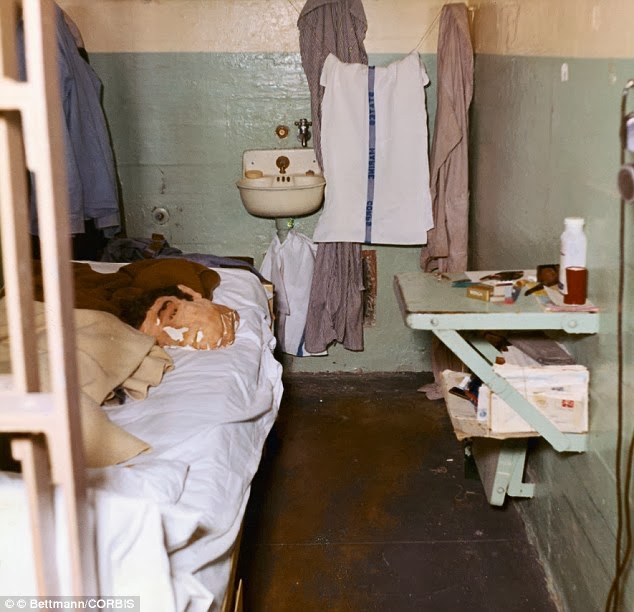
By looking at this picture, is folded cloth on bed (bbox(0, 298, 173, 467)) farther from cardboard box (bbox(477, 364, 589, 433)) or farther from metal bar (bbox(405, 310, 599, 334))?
cardboard box (bbox(477, 364, 589, 433))

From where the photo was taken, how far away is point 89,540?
3.87 ft

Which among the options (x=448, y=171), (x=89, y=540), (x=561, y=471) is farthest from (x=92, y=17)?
(x=89, y=540)

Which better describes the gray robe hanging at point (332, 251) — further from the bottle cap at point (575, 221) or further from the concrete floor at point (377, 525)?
the bottle cap at point (575, 221)

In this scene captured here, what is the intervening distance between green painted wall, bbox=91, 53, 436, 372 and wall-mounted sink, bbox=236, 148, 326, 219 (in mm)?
99

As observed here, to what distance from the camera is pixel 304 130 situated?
4336mm

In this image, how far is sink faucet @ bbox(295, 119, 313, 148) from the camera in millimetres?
4324

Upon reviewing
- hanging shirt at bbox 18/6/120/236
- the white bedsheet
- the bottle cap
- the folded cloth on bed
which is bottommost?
the white bedsheet

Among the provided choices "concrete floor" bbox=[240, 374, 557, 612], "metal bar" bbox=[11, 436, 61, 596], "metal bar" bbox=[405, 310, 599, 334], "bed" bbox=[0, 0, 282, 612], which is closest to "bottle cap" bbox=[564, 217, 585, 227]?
"metal bar" bbox=[405, 310, 599, 334]

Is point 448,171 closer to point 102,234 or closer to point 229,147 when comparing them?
point 229,147

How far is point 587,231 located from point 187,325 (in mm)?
1414

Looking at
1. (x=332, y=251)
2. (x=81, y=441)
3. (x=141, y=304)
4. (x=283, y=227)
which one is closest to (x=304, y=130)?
(x=283, y=227)

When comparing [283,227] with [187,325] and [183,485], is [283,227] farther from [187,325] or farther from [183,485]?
[183,485]

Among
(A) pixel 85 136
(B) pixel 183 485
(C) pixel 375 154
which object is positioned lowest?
(B) pixel 183 485

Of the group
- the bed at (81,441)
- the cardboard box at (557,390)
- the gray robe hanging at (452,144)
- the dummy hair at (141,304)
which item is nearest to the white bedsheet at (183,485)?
the bed at (81,441)
